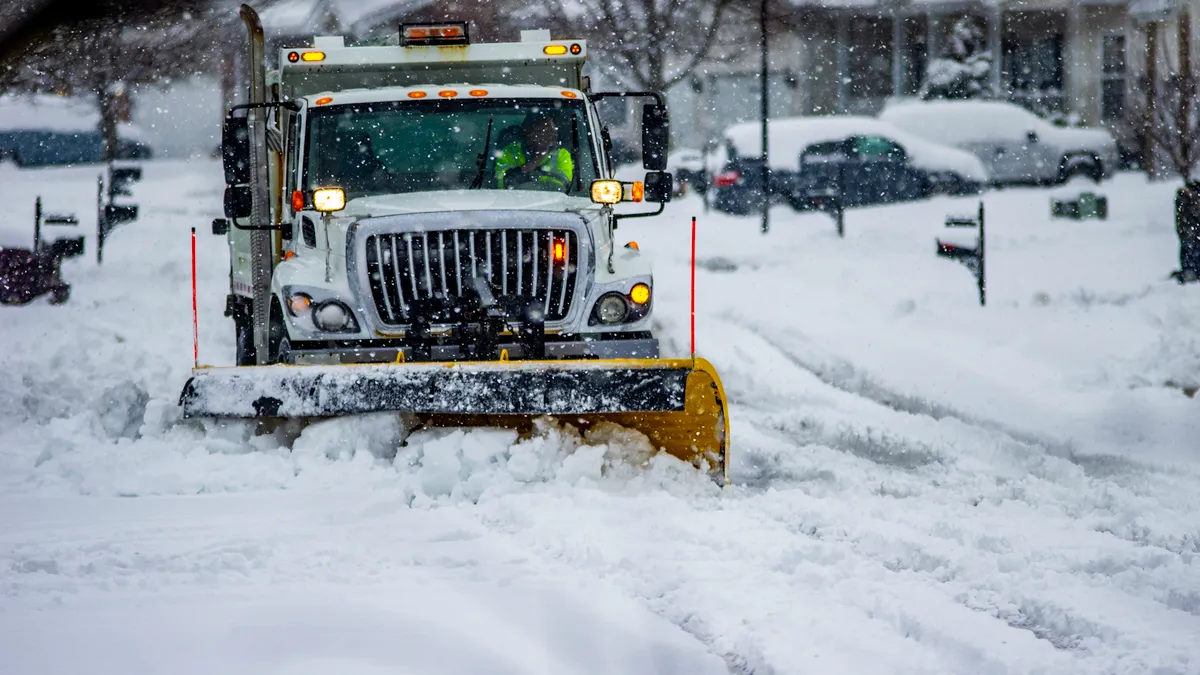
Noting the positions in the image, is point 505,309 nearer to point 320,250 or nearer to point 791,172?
point 320,250

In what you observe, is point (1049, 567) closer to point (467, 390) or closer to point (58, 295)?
point (467, 390)

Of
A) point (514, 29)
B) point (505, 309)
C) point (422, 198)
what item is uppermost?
point (514, 29)

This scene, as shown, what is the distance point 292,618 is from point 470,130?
14.6 ft

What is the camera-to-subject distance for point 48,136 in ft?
121

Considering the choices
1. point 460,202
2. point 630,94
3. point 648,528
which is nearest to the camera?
point 648,528

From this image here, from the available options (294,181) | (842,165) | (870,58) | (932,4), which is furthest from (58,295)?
(870,58)

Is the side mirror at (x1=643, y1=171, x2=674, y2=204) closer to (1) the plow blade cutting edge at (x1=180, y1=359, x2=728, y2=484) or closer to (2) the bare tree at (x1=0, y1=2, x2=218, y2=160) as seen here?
(1) the plow blade cutting edge at (x1=180, y1=359, x2=728, y2=484)

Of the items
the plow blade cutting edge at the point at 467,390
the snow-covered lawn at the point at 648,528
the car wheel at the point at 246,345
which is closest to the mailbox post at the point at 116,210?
the snow-covered lawn at the point at 648,528

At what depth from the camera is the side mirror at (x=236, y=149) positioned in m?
8.01

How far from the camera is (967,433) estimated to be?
8.56 metres

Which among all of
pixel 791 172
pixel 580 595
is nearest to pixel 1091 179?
pixel 791 172

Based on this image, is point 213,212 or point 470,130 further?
point 213,212

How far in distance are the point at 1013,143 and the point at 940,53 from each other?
29.2 ft

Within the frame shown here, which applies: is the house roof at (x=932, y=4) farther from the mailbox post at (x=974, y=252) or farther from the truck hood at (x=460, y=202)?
the truck hood at (x=460, y=202)
